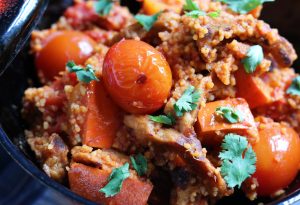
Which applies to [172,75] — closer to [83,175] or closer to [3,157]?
[83,175]

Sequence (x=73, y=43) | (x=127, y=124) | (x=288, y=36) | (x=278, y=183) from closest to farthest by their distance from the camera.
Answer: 1. (x=127, y=124)
2. (x=278, y=183)
3. (x=73, y=43)
4. (x=288, y=36)

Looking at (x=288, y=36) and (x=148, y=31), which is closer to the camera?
(x=148, y=31)

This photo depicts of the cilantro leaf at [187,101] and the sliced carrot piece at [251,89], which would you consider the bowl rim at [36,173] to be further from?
the sliced carrot piece at [251,89]

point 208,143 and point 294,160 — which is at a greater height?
point 208,143

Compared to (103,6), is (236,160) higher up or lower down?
lower down

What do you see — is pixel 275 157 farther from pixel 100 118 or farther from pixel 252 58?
pixel 100 118

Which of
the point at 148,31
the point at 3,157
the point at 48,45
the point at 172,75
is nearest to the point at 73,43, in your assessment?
the point at 48,45

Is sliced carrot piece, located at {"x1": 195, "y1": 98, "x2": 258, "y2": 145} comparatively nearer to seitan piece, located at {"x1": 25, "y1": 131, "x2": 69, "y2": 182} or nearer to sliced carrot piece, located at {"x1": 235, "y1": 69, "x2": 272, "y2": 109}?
sliced carrot piece, located at {"x1": 235, "y1": 69, "x2": 272, "y2": 109}

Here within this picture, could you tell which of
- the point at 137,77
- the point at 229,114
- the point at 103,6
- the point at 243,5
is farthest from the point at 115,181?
the point at 103,6
